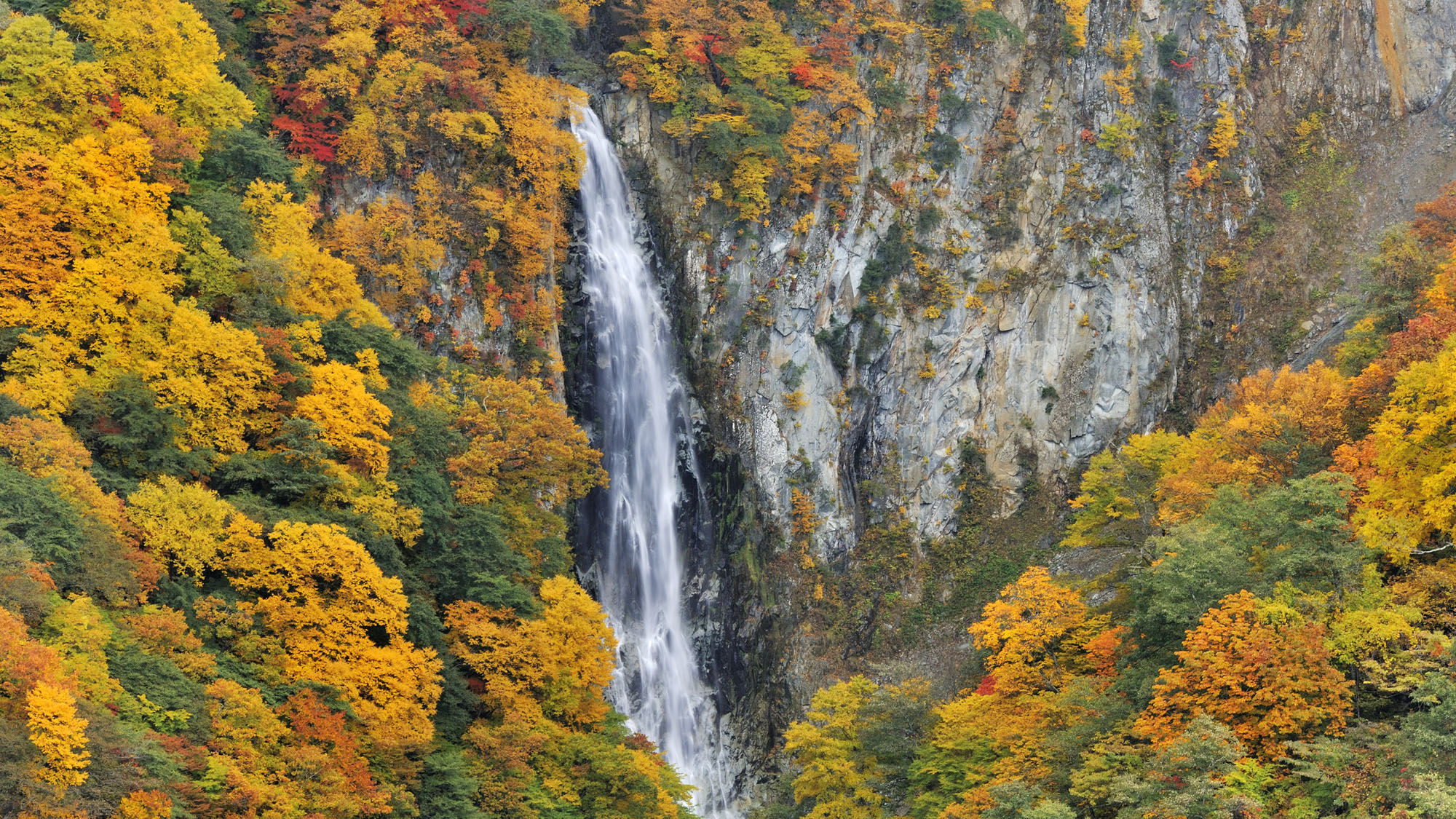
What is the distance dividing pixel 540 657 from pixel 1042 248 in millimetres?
27187

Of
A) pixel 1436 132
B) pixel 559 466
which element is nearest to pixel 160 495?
pixel 559 466

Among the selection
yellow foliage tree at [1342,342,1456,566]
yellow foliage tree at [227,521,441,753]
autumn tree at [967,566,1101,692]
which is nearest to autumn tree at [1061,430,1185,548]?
autumn tree at [967,566,1101,692]

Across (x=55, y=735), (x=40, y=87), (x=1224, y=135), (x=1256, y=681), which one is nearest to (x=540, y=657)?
(x=55, y=735)

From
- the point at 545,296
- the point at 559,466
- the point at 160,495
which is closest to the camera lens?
the point at 160,495

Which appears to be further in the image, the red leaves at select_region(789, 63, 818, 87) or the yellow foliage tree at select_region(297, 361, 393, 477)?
the red leaves at select_region(789, 63, 818, 87)

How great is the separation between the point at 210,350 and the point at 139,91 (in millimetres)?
8605

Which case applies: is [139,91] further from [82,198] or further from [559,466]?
[559,466]

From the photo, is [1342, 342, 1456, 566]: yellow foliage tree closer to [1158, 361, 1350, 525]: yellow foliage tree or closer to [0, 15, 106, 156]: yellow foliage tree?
[1158, 361, 1350, 525]: yellow foliage tree

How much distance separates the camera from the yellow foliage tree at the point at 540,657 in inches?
1196

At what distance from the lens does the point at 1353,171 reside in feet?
161

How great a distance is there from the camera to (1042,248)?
48.6 meters

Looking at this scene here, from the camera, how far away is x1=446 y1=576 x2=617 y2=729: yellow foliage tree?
1196 inches

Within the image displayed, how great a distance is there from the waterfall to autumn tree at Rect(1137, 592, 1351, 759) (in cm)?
1878

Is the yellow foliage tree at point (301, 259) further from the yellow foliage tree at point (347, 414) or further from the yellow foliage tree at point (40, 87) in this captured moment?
the yellow foliage tree at point (40, 87)
